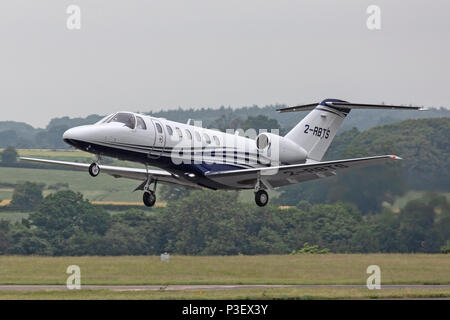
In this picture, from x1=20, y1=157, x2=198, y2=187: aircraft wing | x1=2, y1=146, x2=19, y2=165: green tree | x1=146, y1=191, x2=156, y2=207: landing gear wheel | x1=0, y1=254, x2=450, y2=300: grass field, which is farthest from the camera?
x1=2, y1=146, x2=19, y2=165: green tree

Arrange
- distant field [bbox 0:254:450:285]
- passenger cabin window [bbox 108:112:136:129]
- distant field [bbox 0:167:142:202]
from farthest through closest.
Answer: distant field [bbox 0:167:142:202]
distant field [bbox 0:254:450:285]
passenger cabin window [bbox 108:112:136:129]

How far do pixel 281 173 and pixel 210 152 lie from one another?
280cm

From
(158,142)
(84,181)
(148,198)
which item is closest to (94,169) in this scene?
(158,142)

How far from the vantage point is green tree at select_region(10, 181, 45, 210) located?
Result: 266ft

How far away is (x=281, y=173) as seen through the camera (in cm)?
2933

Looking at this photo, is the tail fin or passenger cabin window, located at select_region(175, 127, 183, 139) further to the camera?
the tail fin

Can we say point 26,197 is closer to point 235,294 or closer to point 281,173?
point 281,173

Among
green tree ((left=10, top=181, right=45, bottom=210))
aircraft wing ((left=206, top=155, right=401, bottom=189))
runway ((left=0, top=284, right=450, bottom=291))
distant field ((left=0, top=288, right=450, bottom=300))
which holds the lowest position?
runway ((left=0, top=284, right=450, bottom=291))

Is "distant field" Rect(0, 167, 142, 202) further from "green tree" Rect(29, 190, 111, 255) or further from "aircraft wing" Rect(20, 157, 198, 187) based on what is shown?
"aircraft wing" Rect(20, 157, 198, 187)

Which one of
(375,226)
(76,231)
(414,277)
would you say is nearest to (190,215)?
(76,231)

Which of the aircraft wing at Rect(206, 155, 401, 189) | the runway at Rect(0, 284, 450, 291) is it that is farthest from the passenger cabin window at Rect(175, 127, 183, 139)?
the runway at Rect(0, 284, 450, 291)

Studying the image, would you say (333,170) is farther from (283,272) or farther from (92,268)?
(92,268)

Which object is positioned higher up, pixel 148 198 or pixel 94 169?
pixel 94 169

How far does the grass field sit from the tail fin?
5.98m
